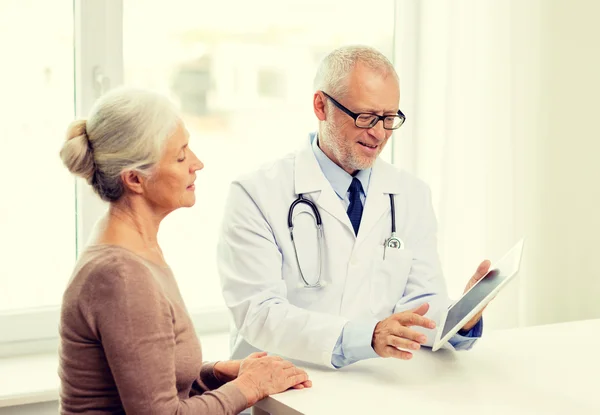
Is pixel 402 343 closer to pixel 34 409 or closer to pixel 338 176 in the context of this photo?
pixel 338 176

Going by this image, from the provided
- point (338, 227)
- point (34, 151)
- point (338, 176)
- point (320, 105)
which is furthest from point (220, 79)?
point (338, 227)

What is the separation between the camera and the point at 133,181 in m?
1.55

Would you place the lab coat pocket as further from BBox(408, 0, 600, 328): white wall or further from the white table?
BBox(408, 0, 600, 328): white wall

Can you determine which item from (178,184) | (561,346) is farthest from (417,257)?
(178,184)

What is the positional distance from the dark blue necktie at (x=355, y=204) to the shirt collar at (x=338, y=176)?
1cm

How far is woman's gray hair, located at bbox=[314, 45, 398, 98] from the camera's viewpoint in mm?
2117

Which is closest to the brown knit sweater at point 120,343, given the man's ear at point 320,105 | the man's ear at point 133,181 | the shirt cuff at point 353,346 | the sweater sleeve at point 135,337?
the sweater sleeve at point 135,337

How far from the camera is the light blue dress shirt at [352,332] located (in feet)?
5.62

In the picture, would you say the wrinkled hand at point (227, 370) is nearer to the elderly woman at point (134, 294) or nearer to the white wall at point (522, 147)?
the elderly woman at point (134, 294)

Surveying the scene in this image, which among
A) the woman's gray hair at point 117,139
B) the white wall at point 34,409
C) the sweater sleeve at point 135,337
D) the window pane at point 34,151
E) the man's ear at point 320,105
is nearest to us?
the sweater sleeve at point 135,337

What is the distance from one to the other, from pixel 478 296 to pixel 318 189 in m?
0.58

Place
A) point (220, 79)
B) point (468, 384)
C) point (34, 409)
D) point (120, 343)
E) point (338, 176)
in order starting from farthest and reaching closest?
point (220, 79), point (34, 409), point (338, 176), point (468, 384), point (120, 343)

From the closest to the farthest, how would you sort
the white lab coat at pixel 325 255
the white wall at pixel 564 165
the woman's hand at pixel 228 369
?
1. the woman's hand at pixel 228 369
2. the white lab coat at pixel 325 255
3. the white wall at pixel 564 165

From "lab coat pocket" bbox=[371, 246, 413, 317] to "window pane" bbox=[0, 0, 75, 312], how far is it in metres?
1.11
